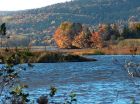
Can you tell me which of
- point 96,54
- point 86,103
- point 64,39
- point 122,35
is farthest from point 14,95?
point 64,39

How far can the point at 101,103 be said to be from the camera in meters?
28.5

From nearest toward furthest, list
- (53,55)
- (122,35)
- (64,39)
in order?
(53,55), (122,35), (64,39)

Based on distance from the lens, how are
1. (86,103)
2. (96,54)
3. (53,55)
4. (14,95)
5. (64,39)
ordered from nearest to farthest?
(14,95)
(86,103)
(53,55)
(96,54)
(64,39)

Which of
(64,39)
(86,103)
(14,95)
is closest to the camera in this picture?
(14,95)

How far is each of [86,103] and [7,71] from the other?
18112mm

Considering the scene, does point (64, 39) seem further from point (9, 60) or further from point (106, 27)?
point (9, 60)

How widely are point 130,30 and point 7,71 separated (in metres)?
146

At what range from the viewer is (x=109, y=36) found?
158125 millimetres

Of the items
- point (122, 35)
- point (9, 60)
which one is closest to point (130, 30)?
point (122, 35)

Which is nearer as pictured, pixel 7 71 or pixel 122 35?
pixel 7 71

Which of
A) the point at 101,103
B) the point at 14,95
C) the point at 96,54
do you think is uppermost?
the point at 14,95

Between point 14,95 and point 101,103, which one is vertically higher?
point 14,95

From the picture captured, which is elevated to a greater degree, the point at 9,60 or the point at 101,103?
the point at 9,60

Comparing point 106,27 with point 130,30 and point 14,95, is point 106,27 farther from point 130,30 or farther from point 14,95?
point 14,95
